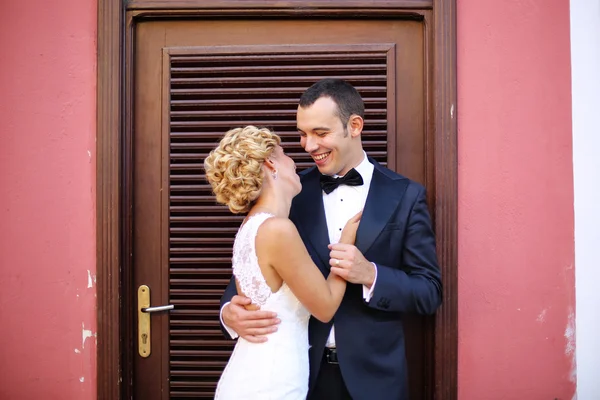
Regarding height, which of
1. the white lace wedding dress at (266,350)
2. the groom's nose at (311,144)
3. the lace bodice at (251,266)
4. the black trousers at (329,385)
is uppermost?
the groom's nose at (311,144)

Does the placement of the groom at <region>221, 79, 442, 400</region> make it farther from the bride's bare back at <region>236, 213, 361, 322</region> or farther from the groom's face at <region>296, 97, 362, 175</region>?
the bride's bare back at <region>236, 213, 361, 322</region>

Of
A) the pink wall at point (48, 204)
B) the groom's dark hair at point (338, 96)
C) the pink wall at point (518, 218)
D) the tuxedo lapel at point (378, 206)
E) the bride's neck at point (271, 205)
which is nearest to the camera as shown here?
the bride's neck at point (271, 205)

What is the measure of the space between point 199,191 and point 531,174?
1.77m

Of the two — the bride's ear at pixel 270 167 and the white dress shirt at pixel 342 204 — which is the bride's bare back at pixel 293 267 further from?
the white dress shirt at pixel 342 204

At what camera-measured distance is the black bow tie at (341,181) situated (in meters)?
2.33

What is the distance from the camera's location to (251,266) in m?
2.03

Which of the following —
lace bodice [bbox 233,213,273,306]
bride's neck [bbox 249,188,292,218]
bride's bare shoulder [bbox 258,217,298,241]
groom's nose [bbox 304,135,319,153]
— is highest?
groom's nose [bbox 304,135,319,153]

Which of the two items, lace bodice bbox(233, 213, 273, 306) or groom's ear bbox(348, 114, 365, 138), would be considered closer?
lace bodice bbox(233, 213, 273, 306)

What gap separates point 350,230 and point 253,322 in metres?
0.55

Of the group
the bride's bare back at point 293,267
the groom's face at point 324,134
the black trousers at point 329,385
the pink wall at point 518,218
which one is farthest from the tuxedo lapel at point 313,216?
the pink wall at point 518,218

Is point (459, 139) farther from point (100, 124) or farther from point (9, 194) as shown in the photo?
point (9, 194)

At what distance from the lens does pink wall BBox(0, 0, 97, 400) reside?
2.79m

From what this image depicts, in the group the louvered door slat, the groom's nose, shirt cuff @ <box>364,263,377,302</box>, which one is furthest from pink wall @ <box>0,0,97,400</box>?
shirt cuff @ <box>364,263,377,302</box>

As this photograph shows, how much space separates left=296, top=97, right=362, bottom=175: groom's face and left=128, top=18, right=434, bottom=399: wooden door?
0.50m
